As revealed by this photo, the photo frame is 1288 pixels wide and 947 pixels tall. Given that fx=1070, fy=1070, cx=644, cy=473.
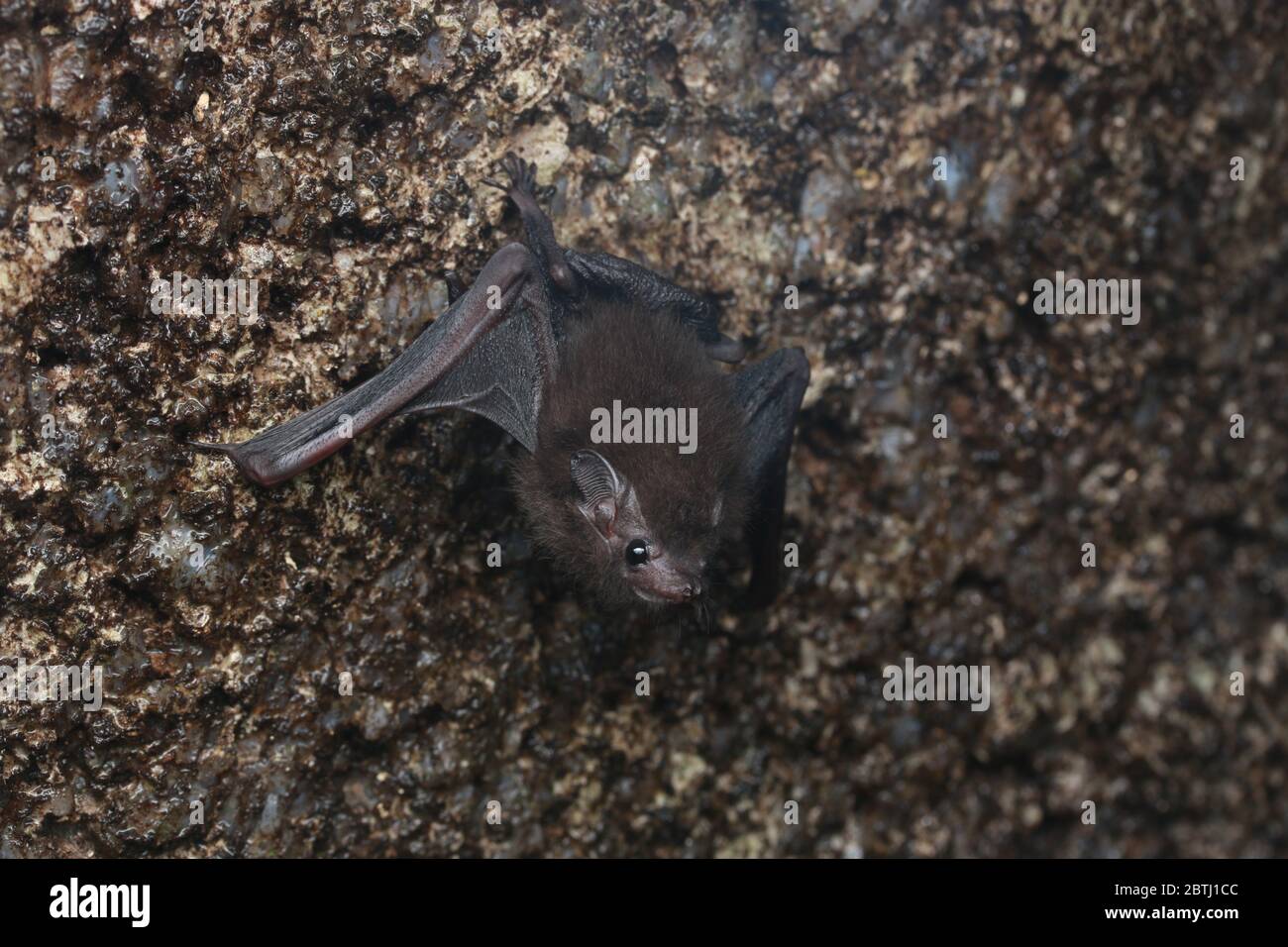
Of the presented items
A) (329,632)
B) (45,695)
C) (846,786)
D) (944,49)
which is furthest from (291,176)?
(846,786)

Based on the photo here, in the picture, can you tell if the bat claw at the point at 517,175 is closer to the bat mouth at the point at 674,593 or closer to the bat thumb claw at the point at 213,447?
the bat thumb claw at the point at 213,447

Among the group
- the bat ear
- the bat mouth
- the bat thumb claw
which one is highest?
the bat thumb claw

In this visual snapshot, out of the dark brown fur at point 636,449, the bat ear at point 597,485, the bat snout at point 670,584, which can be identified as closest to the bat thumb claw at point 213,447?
the dark brown fur at point 636,449

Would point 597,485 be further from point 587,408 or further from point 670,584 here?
point 670,584

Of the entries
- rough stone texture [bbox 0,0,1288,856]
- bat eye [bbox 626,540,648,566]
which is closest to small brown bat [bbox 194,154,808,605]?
bat eye [bbox 626,540,648,566]

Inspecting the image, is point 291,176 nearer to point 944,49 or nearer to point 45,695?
point 45,695

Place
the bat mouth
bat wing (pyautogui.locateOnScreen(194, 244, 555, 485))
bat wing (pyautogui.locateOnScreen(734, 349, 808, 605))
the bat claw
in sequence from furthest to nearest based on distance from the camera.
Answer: bat wing (pyautogui.locateOnScreen(734, 349, 808, 605)) → the bat claw → the bat mouth → bat wing (pyautogui.locateOnScreen(194, 244, 555, 485))

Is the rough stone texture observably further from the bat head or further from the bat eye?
the bat eye
